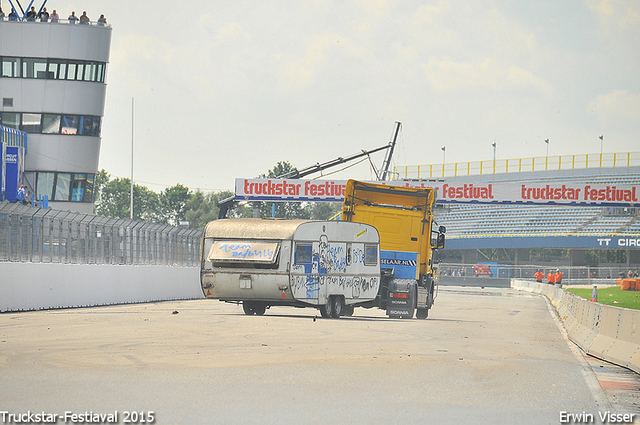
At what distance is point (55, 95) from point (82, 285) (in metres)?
30.6

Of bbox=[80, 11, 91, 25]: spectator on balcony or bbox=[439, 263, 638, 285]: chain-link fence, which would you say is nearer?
bbox=[80, 11, 91, 25]: spectator on balcony

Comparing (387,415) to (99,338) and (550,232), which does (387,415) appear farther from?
(550,232)

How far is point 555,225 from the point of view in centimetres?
9231

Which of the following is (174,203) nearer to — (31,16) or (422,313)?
(31,16)

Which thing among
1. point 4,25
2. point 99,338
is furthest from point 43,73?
point 99,338

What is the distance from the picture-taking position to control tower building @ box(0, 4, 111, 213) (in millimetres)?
54375

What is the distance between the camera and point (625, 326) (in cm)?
1454

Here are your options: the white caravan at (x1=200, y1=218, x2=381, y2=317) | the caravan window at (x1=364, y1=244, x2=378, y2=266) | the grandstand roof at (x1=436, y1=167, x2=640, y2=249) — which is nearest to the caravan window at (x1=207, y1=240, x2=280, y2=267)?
the white caravan at (x1=200, y1=218, x2=381, y2=317)

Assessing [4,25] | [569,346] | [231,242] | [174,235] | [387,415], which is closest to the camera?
[387,415]

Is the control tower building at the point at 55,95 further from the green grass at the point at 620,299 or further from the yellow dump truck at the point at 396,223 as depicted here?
the yellow dump truck at the point at 396,223

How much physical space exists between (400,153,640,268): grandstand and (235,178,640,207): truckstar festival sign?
115 feet

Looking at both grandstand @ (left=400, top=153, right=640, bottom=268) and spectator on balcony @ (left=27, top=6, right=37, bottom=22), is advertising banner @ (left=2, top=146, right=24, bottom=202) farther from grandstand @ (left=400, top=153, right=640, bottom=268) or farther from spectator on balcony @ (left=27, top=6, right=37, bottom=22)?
grandstand @ (left=400, top=153, right=640, bottom=268)

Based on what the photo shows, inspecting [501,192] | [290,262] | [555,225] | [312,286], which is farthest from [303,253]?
[555,225]

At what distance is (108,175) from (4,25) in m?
113
